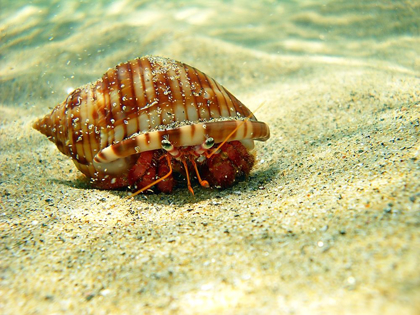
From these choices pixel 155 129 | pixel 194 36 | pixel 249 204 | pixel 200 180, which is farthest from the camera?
pixel 194 36

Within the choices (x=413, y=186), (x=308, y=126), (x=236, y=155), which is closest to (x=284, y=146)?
(x=308, y=126)

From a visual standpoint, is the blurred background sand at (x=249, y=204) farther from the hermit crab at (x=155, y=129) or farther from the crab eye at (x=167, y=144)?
the crab eye at (x=167, y=144)

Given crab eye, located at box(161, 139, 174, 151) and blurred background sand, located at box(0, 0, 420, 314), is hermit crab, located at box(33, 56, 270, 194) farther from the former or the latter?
blurred background sand, located at box(0, 0, 420, 314)

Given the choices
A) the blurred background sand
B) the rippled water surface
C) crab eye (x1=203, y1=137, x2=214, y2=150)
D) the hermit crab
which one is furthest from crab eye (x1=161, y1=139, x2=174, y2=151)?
the rippled water surface

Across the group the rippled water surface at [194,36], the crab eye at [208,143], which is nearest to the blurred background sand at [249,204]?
the rippled water surface at [194,36]

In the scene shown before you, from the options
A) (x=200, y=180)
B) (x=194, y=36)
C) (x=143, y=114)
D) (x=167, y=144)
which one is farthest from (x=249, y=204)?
(x=194, y=36)

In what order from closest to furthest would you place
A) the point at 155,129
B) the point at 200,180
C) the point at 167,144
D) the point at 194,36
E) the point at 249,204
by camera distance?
1. the point at 249,204
2. the point at 167,144
3. the point at 155,129
4. the point at 200,180
5. the point at 194,36

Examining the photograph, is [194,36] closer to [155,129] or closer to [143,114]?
[143,114]
